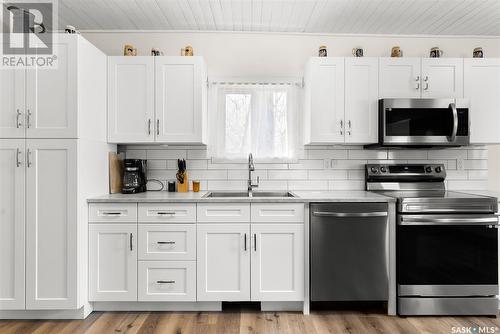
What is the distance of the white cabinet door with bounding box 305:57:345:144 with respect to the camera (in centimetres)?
286

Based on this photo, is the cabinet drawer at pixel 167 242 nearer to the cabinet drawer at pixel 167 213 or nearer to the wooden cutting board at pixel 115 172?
the cabinet drawer at pixel 167 213

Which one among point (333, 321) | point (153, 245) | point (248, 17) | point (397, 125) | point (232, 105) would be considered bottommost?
point (333, 321)

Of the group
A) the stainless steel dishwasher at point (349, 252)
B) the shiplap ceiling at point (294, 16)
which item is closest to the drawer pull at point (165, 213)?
the stainless steel dishwasher at point (349, 252)

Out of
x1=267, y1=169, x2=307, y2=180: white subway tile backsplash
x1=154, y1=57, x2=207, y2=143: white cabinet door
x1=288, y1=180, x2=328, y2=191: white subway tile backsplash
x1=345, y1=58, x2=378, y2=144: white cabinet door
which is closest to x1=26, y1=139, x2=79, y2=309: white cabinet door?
x1=154, y1=57, x2=207, y2=143: white cabinet door

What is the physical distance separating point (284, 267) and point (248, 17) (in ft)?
6.95

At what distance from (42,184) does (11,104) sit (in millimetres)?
590

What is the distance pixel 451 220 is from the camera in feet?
8.09

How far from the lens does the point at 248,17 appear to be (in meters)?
2.96

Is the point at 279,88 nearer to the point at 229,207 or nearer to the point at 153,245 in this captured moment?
the point at 229,207

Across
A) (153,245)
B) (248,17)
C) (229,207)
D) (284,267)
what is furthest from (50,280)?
(248,17)

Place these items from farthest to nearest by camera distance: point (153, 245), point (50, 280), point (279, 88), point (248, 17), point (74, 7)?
1. point (279, 88)
2. point (248, 17)
3. point (74, 7)
4. point (153, 245)
5. point (50, 280)

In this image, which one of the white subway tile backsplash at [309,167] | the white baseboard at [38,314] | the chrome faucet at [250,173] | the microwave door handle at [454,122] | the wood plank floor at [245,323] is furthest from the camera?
the white subway tile backsplash at [309,167]

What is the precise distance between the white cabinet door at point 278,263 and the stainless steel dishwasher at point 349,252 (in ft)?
0.34

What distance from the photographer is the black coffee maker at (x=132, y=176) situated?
2877 millimetres
